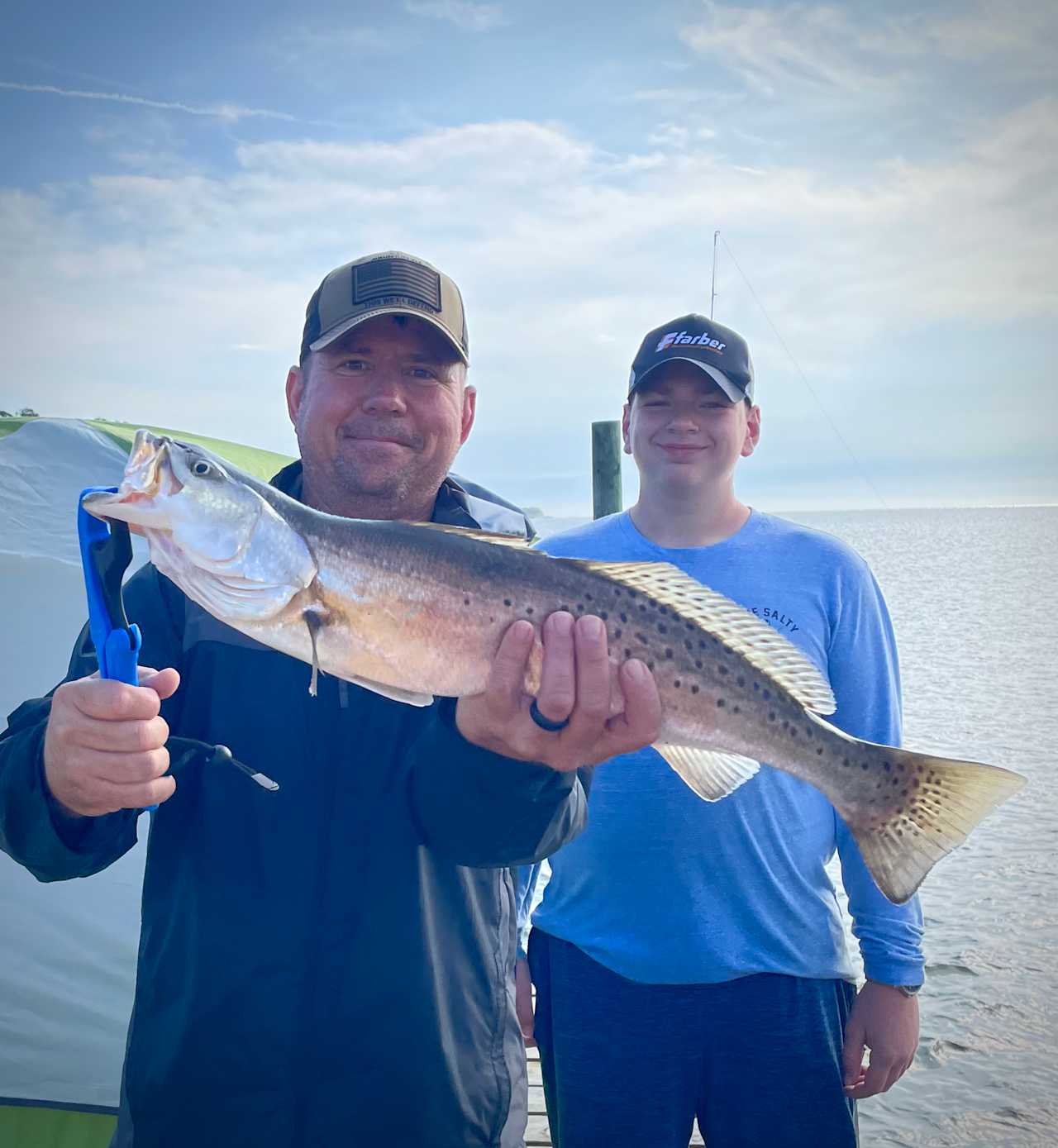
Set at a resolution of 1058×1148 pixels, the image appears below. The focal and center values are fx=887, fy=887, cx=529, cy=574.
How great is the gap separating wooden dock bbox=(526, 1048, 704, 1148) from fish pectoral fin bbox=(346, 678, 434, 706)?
11.1 feet

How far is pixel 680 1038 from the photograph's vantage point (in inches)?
142

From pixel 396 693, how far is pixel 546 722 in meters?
0.47

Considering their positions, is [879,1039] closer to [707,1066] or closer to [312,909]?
[707,1066]

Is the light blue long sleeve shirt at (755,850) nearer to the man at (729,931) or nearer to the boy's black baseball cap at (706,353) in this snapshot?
the man at (729,931)

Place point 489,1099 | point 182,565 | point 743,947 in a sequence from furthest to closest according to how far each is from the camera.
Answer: point 743,947, point 489,1099, point 182,565

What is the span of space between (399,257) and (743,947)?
3083 mm

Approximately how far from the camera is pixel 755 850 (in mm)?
3750

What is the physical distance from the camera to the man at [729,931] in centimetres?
357

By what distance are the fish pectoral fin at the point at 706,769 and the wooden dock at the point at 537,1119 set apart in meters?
2.91

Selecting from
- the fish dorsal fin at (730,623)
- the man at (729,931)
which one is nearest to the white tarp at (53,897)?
the man at (729,931)

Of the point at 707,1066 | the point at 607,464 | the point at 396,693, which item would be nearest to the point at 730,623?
the point at 396,693

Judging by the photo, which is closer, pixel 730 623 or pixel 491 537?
pixel 491 537

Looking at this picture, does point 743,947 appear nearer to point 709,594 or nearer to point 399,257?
point 709,594

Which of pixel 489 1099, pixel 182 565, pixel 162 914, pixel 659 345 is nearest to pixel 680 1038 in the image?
pixel 489 1099
